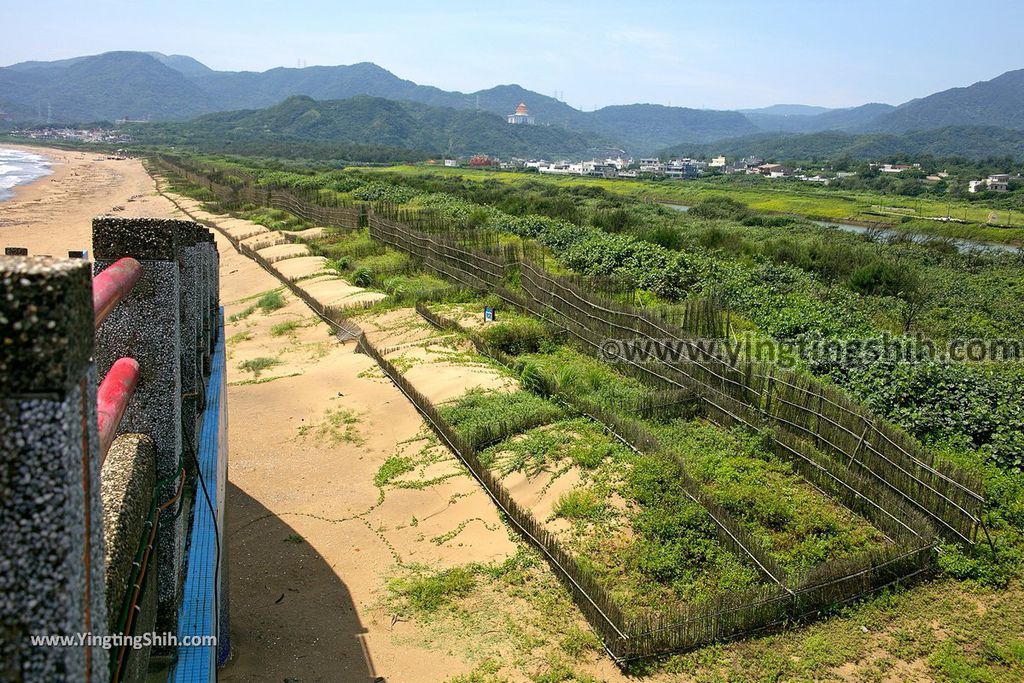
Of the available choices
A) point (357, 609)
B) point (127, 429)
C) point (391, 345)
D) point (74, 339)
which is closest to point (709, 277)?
point (391, 345)

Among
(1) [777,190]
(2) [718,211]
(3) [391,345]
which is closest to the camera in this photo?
(3) [391,345]

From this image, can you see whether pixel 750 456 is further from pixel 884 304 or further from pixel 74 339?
pixel 884 304

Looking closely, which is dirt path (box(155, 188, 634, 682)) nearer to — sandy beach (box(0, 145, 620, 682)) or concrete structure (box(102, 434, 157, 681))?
sandy beach (box(0, 145, 620, 682))

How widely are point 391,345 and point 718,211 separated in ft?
119

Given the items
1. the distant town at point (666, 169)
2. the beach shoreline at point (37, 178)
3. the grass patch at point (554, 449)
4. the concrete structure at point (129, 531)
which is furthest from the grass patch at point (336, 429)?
the distant town at point (666, 169)

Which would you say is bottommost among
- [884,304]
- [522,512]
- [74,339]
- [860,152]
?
[522,512]

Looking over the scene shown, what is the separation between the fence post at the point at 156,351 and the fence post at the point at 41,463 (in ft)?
7.00

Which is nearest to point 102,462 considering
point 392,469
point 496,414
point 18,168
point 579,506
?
point 579,506

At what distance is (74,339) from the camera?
6.38 ft

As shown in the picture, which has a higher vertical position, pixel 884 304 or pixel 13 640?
pixel 13 640

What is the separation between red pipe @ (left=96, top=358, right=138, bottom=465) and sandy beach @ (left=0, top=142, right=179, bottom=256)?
766 inches

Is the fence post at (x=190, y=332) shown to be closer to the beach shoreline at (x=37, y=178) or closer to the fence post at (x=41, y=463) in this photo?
the fence post at (x=41, y=463)

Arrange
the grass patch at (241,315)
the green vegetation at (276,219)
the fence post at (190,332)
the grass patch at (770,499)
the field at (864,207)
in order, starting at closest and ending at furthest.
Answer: the fence post at (190,332) < the grass patch at (770,499) < the grass patch at (241,315) < the green vegetation at (276,219) < the field at (864,207)

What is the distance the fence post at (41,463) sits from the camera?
183 cm
